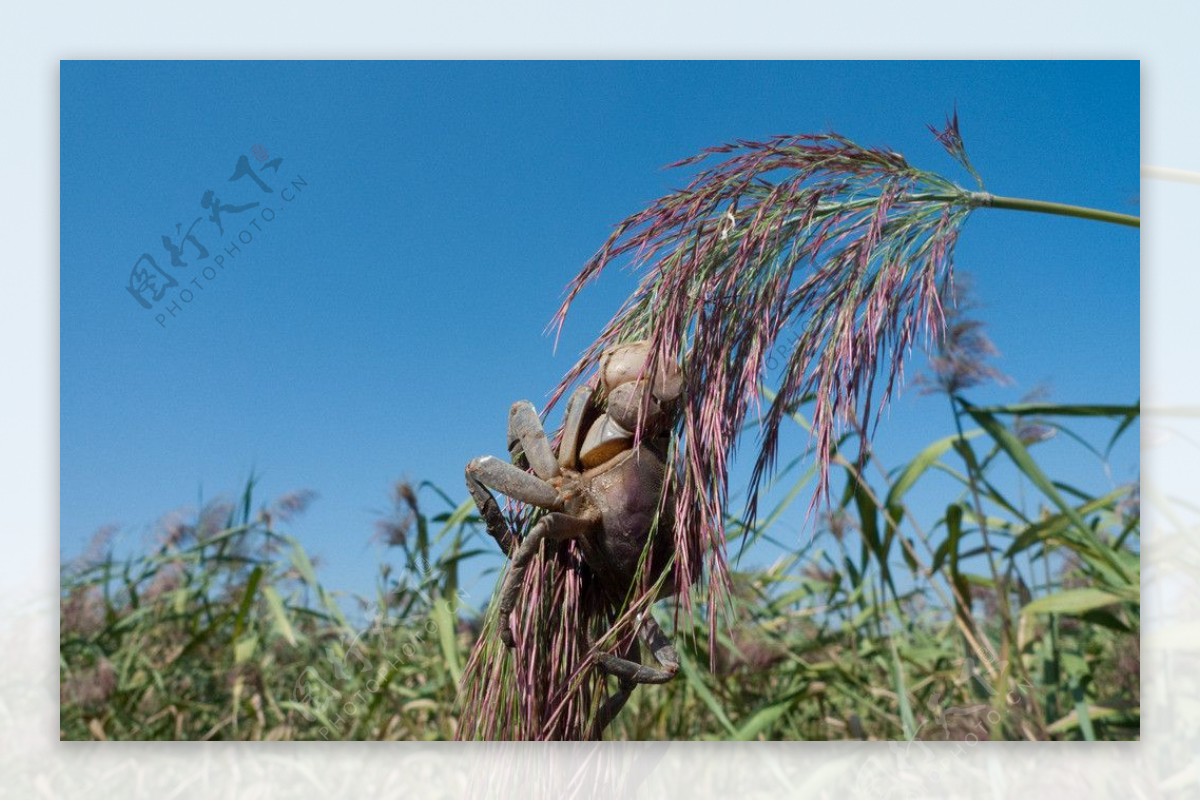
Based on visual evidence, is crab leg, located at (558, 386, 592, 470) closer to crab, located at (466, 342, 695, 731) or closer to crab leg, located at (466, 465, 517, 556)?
crab, located at (466, 342, 695, 731)

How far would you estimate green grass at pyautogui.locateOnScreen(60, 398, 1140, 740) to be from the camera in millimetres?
2475

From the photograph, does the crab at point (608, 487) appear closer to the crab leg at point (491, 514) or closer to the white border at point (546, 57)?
the crab leg at point (491, 514)

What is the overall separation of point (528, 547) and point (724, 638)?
3.29 feet

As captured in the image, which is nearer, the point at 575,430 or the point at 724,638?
the point at 575,430

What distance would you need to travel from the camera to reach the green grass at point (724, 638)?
247cm

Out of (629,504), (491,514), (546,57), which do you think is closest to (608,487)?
(629,504)

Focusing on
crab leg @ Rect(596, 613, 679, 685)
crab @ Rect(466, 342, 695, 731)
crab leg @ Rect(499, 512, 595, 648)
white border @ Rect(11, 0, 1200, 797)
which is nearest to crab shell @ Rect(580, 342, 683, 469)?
crab @ Rect(466, 342, 695, 731)

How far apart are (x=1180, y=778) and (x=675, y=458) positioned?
1334mm

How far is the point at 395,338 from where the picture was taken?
8.77 ft

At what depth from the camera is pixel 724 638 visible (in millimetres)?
2725

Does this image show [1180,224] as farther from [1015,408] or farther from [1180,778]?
[1180,778]

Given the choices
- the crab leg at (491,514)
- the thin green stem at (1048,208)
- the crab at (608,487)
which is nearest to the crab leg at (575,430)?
the crab at (608,487)

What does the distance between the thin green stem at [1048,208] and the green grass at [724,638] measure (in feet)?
1.75

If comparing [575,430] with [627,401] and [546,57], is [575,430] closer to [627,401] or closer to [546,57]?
[627,401]
